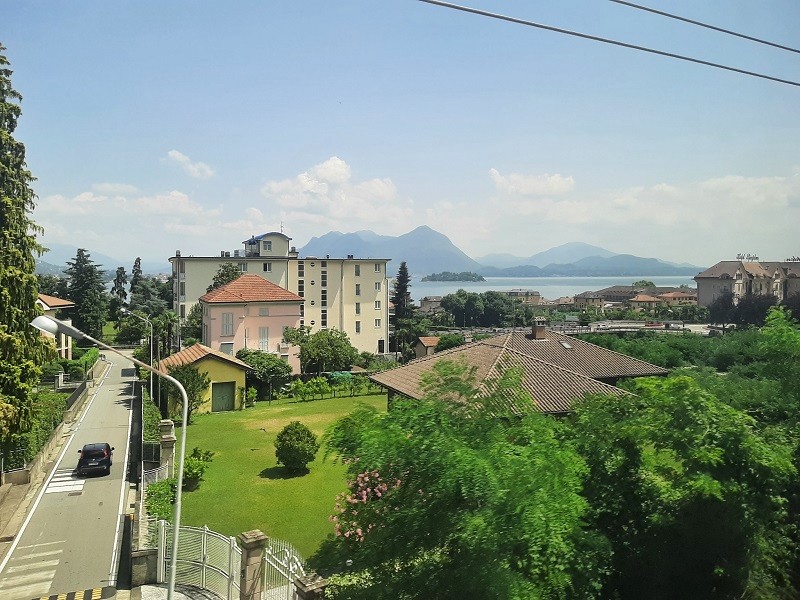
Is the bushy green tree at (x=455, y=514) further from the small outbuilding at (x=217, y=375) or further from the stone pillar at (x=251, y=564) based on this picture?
the small outbuilding at (x=217, y=375)

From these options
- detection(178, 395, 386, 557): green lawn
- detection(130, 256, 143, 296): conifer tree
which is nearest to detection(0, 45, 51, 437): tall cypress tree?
detection(178, 395, 386, 557): green lawn

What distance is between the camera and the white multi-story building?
68812mm

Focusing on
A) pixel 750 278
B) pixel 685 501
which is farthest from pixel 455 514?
pixel 750 278

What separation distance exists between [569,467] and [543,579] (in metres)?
1.62

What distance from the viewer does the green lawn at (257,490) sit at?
53.6 ft

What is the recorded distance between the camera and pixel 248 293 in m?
47.2

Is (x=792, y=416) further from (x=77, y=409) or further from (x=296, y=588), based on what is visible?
(x=77, y=409)

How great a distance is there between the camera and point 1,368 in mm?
17531

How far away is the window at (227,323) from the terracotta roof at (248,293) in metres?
1.12

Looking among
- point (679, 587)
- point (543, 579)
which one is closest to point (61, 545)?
point (543, 579)

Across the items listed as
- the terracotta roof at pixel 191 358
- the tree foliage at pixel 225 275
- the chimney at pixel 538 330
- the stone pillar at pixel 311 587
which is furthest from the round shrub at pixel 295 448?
the tree foliage at pixel 225 275

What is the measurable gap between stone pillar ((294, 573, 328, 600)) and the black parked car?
15503 mm

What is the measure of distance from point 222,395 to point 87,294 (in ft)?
137

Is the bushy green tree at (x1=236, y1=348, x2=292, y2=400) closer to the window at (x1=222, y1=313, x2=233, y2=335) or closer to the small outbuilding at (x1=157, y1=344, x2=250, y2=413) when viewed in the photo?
the small outbuilding at (x1=157, y1=344, x2=250, y2=413)
